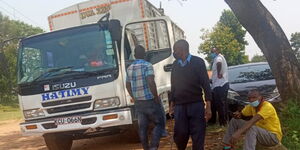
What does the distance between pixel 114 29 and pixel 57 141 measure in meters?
2.44

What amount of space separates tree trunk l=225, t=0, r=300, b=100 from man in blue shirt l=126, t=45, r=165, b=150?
93.8 inches

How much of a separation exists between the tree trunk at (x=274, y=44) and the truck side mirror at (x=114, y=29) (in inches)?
87.9

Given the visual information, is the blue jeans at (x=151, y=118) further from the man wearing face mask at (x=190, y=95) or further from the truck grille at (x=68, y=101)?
the truck grille at (x=68, y=101)

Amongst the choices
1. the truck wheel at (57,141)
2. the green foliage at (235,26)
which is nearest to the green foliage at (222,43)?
the green foliage at (235,26)

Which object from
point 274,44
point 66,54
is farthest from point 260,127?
point 66,54

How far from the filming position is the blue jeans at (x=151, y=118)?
4562 mm

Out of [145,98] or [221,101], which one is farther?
[221,101]

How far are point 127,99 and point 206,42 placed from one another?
35.9m

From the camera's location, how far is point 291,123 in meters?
5.36

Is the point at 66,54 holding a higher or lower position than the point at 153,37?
Answer: lower

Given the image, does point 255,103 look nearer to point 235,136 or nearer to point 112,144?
point 235,136

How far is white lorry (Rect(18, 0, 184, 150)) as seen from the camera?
16.8 ft

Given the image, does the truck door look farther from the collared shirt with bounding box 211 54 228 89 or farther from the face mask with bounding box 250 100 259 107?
the face mask with bounding box 250 100 259 107

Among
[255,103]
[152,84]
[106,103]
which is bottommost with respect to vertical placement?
[255,103]
